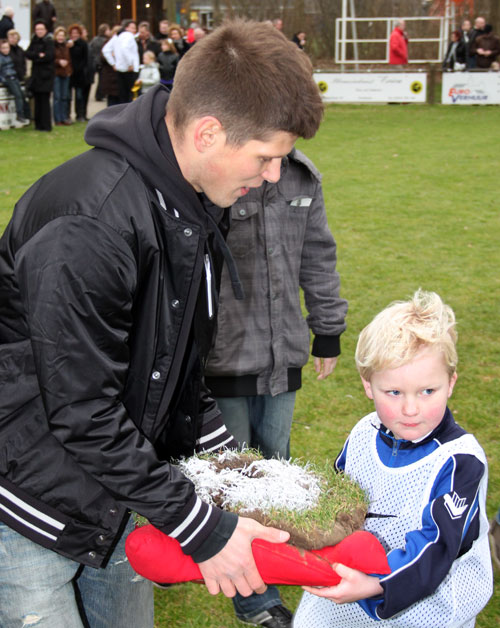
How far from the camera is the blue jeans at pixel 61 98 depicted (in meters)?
18.6

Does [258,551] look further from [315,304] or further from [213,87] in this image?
[315,304]

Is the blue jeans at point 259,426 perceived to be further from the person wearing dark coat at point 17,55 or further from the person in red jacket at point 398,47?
the person in red jacket at point 398,47

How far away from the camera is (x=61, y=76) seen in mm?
18609

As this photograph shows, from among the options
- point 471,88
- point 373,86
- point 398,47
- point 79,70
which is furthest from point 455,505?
→ point 398,47

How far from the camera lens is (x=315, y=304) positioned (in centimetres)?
371

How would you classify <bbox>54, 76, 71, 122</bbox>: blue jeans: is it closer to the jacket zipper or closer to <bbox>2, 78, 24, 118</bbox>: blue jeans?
<bbox>2, 78, 24, 118</bbox>: blue jeans

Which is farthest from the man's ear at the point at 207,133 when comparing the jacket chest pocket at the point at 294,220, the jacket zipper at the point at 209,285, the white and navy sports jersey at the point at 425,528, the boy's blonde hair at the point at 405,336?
the jacket chest pocket at the point at 294,220

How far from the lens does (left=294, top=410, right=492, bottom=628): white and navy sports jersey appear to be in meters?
2.19

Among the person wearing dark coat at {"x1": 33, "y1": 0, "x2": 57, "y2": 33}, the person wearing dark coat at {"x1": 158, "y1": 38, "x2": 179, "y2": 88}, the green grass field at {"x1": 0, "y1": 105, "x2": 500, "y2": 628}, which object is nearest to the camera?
the green grass field at {"x1": 0, "y1": 105, "x2": 500, "y2": 628}

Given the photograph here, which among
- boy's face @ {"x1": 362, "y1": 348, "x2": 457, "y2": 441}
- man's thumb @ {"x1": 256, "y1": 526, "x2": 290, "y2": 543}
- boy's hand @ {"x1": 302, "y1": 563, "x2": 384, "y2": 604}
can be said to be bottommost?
boy's hand @ {"x1": 302, "y1": 563, "x2": 384, "y2": 604}

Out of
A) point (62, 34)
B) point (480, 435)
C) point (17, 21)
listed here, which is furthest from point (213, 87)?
point (17, 21)

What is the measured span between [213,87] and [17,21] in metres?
27.0

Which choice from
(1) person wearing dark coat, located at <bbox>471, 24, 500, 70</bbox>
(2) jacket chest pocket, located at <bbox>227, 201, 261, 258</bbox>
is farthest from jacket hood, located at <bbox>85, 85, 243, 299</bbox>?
(1) person wearing dark coat, located at <bbox>471, 24, 500, 70</bbox>

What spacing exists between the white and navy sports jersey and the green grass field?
133 centimetres
